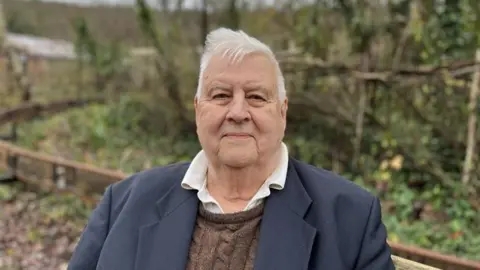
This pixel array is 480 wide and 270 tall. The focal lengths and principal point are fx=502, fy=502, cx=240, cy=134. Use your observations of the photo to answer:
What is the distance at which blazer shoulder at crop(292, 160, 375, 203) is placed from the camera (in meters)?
1.82

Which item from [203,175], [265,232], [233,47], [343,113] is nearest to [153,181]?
[203,175]

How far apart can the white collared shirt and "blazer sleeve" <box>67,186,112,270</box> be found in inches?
13.8

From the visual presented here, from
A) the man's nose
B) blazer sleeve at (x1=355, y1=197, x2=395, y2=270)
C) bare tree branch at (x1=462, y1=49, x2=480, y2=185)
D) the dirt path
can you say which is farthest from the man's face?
bare tree branch at (x1=462, y1=49, x2=480, y2=185)

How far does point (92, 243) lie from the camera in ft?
6.36

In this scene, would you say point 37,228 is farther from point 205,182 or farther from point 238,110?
point 238,110

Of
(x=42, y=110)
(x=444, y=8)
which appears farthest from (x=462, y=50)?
(x=42, y=110)

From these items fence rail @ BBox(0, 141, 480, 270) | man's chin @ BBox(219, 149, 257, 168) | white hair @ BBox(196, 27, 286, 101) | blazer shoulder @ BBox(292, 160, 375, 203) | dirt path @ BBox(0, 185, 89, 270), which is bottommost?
dirt path @ BBox(0, 185, 89, 270)

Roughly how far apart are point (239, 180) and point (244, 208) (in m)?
0.11

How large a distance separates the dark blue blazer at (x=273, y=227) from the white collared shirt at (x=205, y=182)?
0.03 m

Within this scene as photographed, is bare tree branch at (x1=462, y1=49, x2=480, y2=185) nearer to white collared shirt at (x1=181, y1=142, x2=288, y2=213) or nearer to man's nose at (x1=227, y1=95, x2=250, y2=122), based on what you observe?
white collared shirt at (x1=181, y1=142, x2=288, y2=213)

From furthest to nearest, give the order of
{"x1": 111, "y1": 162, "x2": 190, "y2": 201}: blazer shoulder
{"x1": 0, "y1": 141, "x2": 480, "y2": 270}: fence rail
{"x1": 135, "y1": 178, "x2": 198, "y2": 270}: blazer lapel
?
{"x1": 0, "y1": 141, "x2": 480, "y2": 270}: fence rail < {"x1": 111, "y1": 162, "x2": 190, "y2": 201}: blazer shoulder < {"x1": 135, "y1": 178, "x2": 198, "y2": 270}: blazer lapel

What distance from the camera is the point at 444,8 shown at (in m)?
5.12

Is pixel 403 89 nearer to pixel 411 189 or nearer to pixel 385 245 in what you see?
pixel 411 189

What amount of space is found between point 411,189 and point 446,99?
41.4 inches
